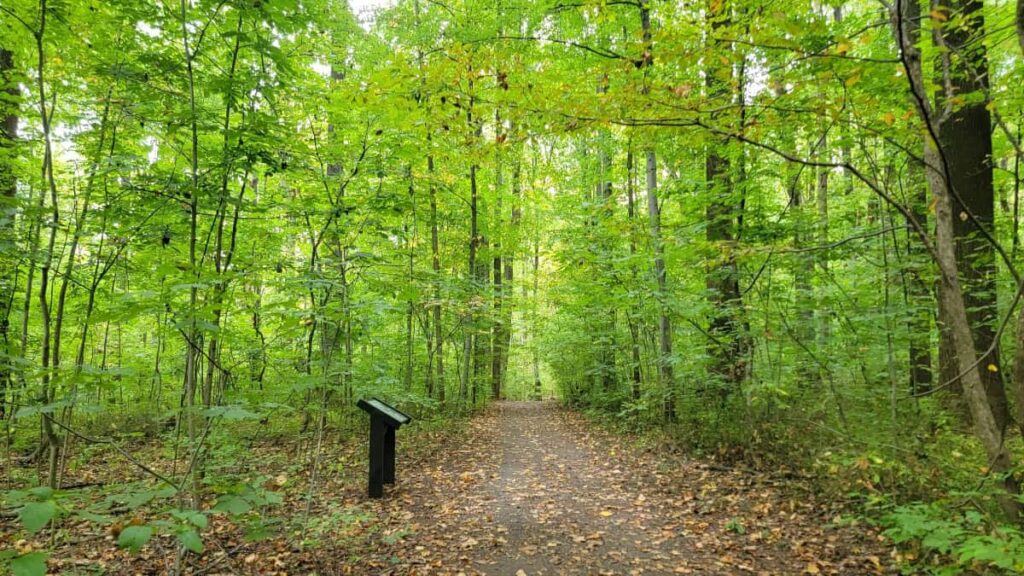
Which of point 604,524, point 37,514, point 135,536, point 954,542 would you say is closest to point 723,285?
point 604,524

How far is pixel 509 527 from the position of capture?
5.16m

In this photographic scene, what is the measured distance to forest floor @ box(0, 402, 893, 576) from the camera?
420cm

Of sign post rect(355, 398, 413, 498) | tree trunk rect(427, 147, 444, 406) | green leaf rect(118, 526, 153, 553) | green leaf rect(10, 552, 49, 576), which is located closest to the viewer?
green leaf rect(10, 552, 49, 576)

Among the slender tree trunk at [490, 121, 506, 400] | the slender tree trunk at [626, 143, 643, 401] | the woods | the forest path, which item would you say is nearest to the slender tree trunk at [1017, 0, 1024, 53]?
the woods

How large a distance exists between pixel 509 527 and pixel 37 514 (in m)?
4.26

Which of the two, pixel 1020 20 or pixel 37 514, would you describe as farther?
pixel 1020 20

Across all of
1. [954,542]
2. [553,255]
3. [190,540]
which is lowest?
[954,542]

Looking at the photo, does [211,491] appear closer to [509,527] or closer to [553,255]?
[509,527]

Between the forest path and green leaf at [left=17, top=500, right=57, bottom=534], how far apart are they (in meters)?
3.08

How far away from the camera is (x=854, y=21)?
6305 millimetres

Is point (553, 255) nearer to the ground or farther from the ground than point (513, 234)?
nearer to the ground

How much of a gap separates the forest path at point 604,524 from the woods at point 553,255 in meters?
0.56

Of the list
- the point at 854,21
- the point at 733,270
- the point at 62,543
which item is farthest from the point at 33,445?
the point at 854,21

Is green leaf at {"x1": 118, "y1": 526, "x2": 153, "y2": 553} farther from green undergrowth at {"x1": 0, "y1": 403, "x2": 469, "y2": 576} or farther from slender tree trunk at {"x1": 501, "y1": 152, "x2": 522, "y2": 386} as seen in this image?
slender tree trunk at {"x1": 501, "y1": 152, "x2": 522, "y2": 386}
